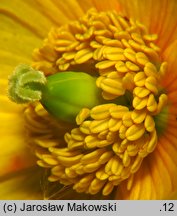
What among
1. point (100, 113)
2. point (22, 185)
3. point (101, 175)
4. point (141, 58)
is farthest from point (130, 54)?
point (22, 185)

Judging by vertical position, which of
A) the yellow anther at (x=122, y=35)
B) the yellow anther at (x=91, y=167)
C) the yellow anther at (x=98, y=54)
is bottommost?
the yellow anther at (x=91, y=167)

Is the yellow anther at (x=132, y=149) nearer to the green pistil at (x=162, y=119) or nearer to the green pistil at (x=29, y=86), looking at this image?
the green pistil at (x=162, y=119)

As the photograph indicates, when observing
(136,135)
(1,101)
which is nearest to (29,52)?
(1,101)

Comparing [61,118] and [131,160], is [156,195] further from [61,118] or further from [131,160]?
[61,118]

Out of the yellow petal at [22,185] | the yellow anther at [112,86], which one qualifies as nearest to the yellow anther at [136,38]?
the yellow anther at [112,86]

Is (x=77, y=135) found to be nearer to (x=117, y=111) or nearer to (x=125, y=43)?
(x=117, y=111)

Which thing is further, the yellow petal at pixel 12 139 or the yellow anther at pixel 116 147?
the yellow petal at pixel 12 139
